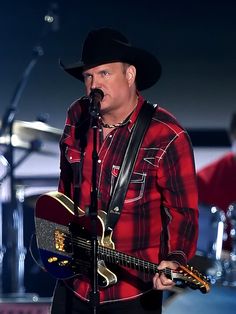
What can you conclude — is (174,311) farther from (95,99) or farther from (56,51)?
(56,51)

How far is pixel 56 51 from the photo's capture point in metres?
6.90

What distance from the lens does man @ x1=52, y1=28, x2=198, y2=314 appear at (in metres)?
3.46

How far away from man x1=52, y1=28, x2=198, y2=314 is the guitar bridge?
15 centimetres

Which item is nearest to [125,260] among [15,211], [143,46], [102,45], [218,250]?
[102,45]

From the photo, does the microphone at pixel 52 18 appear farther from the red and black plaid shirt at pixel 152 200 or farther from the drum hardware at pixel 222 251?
the red and black plaid shirt at pixel 152 200

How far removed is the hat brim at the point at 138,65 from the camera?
11.8ft

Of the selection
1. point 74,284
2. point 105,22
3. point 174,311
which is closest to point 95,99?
point 74,284

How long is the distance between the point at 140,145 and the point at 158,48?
3.40m

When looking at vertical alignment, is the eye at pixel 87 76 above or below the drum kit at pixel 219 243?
above

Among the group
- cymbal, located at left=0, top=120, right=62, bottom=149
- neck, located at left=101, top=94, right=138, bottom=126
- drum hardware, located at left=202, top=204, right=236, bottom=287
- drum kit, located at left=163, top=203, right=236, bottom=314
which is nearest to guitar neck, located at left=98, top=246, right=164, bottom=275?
neck, located at left=101, top=94, right=138, bottom=126

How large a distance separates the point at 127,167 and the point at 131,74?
0.46 meters

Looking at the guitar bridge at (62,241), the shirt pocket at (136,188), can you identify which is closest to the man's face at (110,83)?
the shirt pocket at (136,188)

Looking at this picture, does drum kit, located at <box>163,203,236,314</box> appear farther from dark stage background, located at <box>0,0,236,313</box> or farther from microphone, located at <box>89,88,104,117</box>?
microphone, located at <box>89,88,104,117</box>

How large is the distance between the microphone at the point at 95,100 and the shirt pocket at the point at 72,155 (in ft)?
1.12
